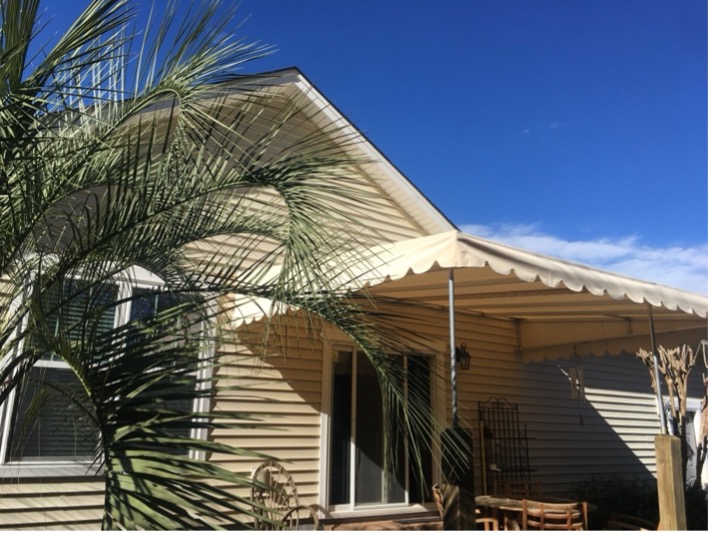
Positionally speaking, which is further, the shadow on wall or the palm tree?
the shadow on wall

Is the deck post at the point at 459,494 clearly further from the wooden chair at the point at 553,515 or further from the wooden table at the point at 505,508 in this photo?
the wooden table at the point at 505,508

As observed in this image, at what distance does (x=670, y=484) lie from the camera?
4992 millimetres

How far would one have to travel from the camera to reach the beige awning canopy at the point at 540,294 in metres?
4.43

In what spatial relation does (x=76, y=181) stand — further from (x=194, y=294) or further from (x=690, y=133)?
(x=690, y=133)

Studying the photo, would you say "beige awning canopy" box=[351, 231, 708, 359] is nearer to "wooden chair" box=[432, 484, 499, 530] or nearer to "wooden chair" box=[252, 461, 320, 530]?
"wooden chair" box=[432, 484, 499, 530]

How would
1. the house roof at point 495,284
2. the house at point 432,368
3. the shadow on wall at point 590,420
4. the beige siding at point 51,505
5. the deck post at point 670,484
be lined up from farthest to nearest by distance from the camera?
the shadow on wall at point 590,420 → the beige siding at point 51,505 → the deck post at point 670,484 → the house at point 432,368 → the house roof at point 495,284

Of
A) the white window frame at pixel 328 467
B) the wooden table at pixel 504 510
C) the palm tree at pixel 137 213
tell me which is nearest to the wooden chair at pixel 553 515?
the wooden table at pixel 504 510

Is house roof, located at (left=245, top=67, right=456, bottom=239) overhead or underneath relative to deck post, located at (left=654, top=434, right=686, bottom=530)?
overhead

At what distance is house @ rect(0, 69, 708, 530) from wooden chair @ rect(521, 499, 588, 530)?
3.89 feet

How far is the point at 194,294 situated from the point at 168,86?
49.2 inches

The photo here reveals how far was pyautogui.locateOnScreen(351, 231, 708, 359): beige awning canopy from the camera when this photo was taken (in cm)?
443

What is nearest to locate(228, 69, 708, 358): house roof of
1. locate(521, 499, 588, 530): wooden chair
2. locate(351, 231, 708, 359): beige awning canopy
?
locate(351, 231, 708, 359): beige awning canopy

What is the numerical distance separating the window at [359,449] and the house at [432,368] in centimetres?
2

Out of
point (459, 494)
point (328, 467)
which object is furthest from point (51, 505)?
point (459, 494)
